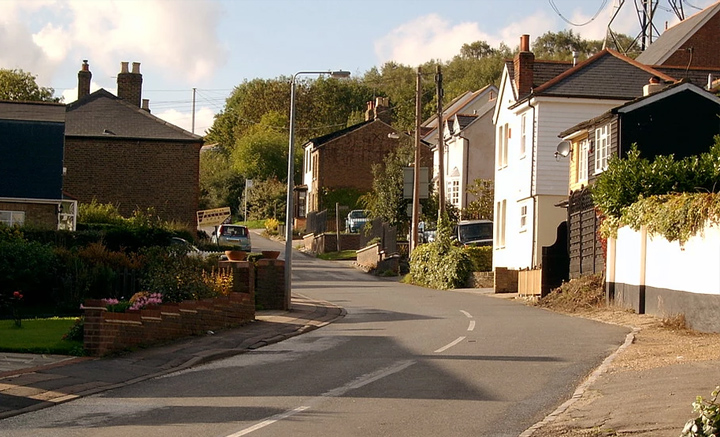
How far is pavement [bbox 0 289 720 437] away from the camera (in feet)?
33.2

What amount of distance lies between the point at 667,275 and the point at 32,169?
26819 millimetres

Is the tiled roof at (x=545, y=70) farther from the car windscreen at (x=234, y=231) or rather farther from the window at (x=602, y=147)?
the car windscreen at (x=234, y=231)

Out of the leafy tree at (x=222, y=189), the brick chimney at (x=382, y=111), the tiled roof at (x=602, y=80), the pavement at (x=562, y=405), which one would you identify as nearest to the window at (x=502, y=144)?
the tiled roof at (x=602, y=80)

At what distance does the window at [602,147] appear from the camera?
31797 mm

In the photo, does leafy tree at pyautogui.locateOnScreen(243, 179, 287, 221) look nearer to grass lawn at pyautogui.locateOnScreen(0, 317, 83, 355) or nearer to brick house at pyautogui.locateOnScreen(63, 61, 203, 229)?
brick house at pyautogui.locateOnScreen(63, 61, 203, 229)

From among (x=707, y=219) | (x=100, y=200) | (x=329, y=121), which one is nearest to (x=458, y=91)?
(x=329, y=121)

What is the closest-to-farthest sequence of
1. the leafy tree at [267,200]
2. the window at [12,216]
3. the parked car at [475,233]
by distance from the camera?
the window at [12,216] → the parked car at [475,233] → the leafy tree at [267,200]

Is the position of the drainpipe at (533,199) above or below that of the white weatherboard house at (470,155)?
below

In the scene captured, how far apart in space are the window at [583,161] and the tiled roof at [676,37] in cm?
1833

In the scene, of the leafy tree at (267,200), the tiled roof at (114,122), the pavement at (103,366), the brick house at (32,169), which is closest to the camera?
the pavement at (103,366)

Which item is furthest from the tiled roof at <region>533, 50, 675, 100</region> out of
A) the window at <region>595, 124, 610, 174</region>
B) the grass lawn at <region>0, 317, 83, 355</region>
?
the grass lawn at <region>0, 317, 83, 355</region>

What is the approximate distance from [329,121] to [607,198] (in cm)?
7993

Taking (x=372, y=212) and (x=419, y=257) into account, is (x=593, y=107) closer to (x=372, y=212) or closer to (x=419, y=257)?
(x=419, y=257)

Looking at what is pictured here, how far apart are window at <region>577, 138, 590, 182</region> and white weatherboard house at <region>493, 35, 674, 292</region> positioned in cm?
264
